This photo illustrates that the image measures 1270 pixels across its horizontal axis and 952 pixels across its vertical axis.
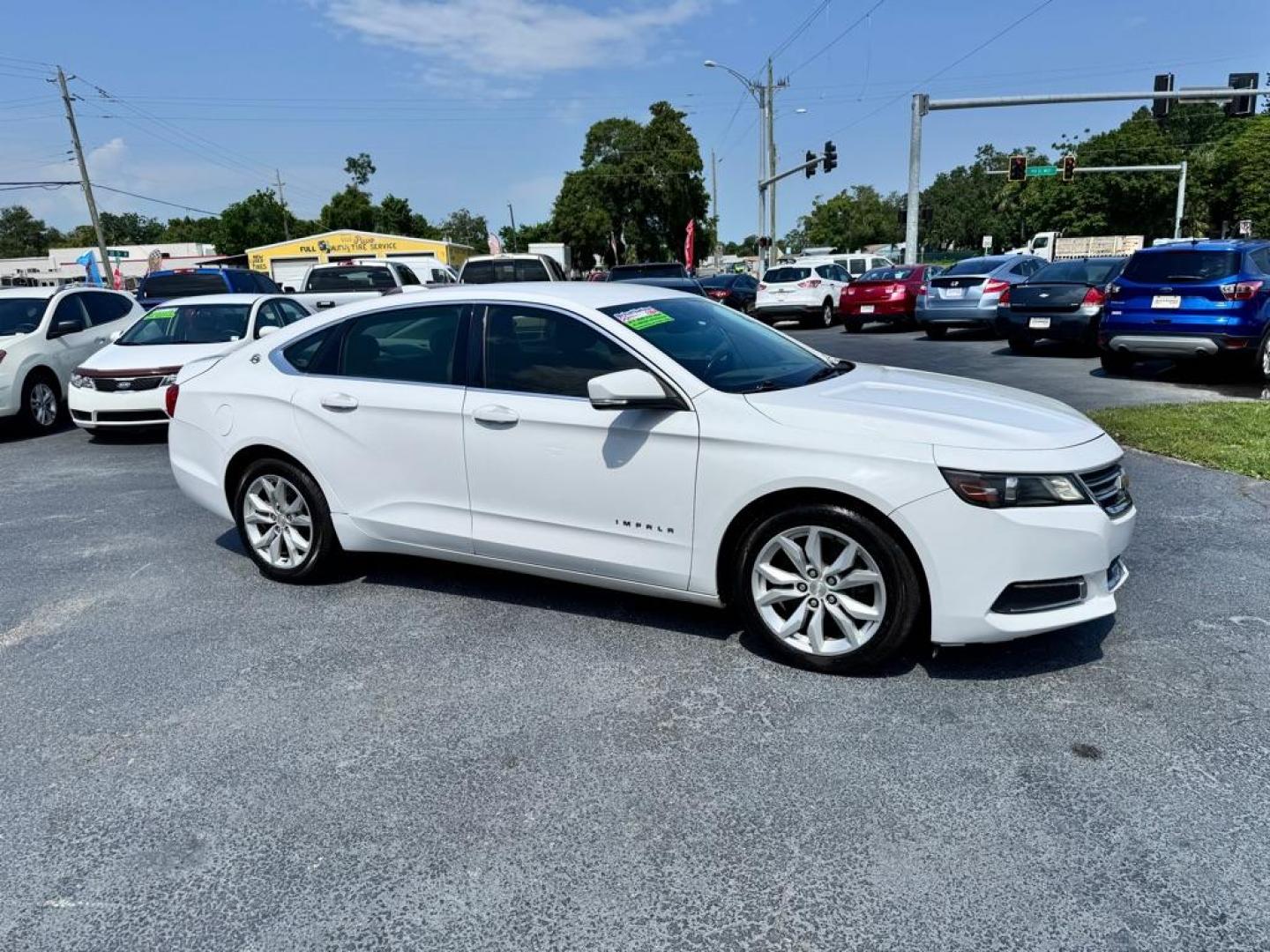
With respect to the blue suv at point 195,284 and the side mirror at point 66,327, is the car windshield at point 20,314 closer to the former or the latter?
the side mirror at point 66,327

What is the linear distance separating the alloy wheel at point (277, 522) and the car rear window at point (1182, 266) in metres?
10.2

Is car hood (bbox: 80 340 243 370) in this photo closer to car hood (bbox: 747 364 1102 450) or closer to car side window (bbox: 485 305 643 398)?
car side window (bbox: 485 305 643 398)

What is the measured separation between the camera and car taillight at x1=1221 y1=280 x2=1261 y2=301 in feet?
32.7

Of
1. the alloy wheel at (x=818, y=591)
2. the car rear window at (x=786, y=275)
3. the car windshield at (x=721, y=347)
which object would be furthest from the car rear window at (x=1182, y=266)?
the car rear window at (x=786, y=275)

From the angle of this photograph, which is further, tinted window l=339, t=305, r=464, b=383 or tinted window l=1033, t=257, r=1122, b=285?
tinted window l=1033, t=257, r=1122, b=285

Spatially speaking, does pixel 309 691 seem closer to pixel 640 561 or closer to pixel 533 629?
pixel 533 629

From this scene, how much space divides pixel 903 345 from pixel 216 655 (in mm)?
14919

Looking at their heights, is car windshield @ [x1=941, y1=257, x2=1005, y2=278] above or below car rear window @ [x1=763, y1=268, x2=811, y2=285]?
above

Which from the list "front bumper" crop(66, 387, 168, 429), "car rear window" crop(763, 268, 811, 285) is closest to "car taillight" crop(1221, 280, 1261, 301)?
"front bumper" crop(66, 387, 168, 429)

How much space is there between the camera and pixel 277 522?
5.01 meters

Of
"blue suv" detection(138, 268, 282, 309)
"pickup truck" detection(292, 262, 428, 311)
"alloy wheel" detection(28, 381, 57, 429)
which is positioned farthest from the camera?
"pickup truck" detection(292, 262, 428, 311)

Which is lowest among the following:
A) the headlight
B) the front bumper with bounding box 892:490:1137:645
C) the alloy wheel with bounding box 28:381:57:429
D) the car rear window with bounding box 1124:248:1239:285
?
the alloy wheel with bounding box 28:381:57:429

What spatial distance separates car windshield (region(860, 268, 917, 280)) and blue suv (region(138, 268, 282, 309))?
41.4 ft

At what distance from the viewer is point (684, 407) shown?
3.84 meters
